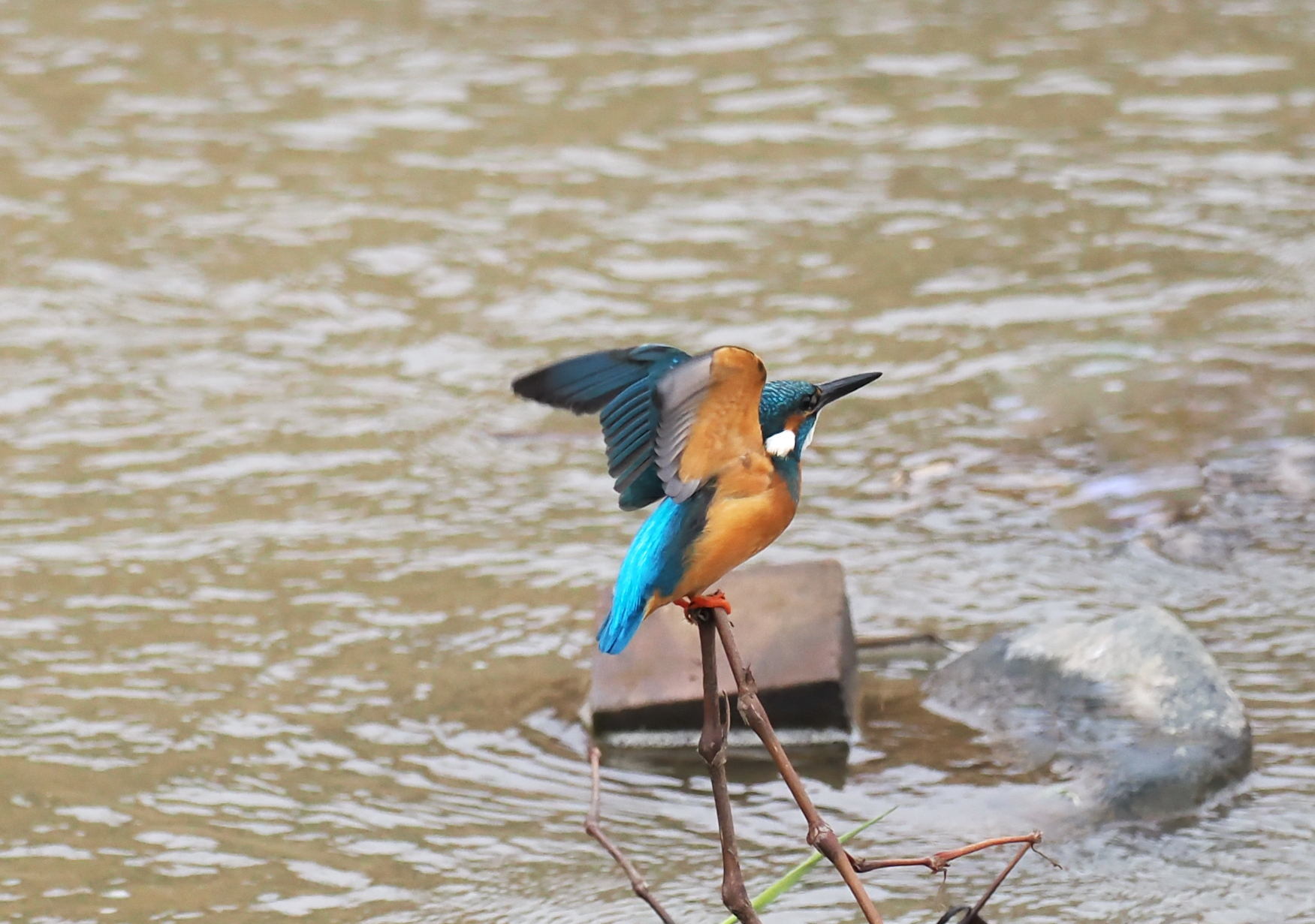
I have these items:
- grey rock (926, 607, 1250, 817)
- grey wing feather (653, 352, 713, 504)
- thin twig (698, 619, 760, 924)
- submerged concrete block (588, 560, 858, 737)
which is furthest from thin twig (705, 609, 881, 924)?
submerged concrete block (588, 560, 858, 737)

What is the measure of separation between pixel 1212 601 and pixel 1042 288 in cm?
221

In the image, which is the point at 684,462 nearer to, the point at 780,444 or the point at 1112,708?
the point at 780,444

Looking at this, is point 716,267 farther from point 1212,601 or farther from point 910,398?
point 1212,601

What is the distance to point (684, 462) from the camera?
2.25 m

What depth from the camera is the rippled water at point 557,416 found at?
12.1ft

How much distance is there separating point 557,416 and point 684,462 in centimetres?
375

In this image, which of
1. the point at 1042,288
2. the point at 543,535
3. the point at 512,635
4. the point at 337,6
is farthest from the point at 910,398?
the point at 337,6

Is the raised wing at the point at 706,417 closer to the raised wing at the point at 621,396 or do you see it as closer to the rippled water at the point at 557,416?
the raised wing at the point at 621,396

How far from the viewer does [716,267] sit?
6781 millimetres

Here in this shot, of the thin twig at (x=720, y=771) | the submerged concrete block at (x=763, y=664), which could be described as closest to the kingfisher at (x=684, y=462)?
the thin twig at (x=720, y=771)

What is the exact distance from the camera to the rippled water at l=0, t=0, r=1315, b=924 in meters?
3.70

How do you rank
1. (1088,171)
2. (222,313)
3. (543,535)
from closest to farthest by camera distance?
(543,535)
(222,313)
(1088,171)

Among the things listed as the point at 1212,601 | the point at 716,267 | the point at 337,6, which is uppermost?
the point at 337,6

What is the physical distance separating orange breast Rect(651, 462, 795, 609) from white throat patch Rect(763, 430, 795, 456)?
36mm
